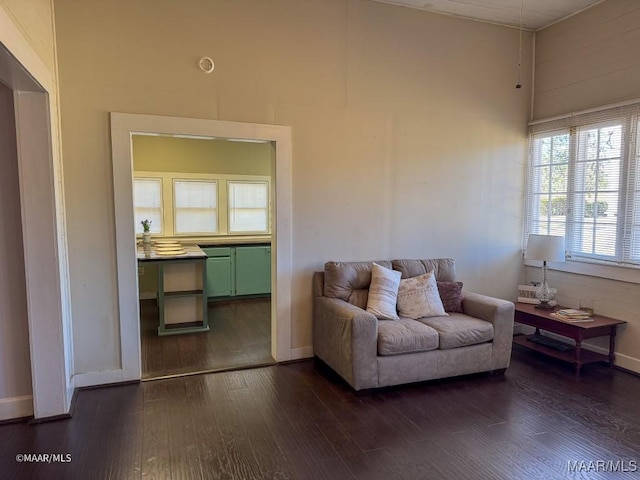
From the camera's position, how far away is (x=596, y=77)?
3920 mm

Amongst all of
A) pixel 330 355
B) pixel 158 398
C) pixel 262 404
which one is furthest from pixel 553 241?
pixel 158 398

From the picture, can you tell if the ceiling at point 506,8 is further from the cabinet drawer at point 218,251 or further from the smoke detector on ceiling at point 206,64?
the cabinet drawer at point 218,251

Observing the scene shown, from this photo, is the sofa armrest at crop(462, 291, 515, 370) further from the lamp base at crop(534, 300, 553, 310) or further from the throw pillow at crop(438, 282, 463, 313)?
the lamp base at crop(534, 300, 553, 310)

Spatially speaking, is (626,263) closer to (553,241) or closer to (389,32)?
(553,241)

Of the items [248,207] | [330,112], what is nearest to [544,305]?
[330,112]

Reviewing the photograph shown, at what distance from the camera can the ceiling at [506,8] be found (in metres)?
3.88

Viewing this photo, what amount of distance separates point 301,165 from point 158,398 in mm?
2195

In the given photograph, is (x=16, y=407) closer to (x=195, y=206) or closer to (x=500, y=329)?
(x=500, y=329)

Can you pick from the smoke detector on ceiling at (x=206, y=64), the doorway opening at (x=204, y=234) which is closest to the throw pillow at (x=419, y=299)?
the doorway opening at (x=204, y=234)

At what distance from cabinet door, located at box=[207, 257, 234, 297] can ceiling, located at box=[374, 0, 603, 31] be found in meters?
3.92

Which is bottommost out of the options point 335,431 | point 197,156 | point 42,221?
point 335,431

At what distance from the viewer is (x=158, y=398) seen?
10.2ft

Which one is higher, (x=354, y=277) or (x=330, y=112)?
(x=330, y=112)

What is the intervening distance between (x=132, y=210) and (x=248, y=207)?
3.58 metres
